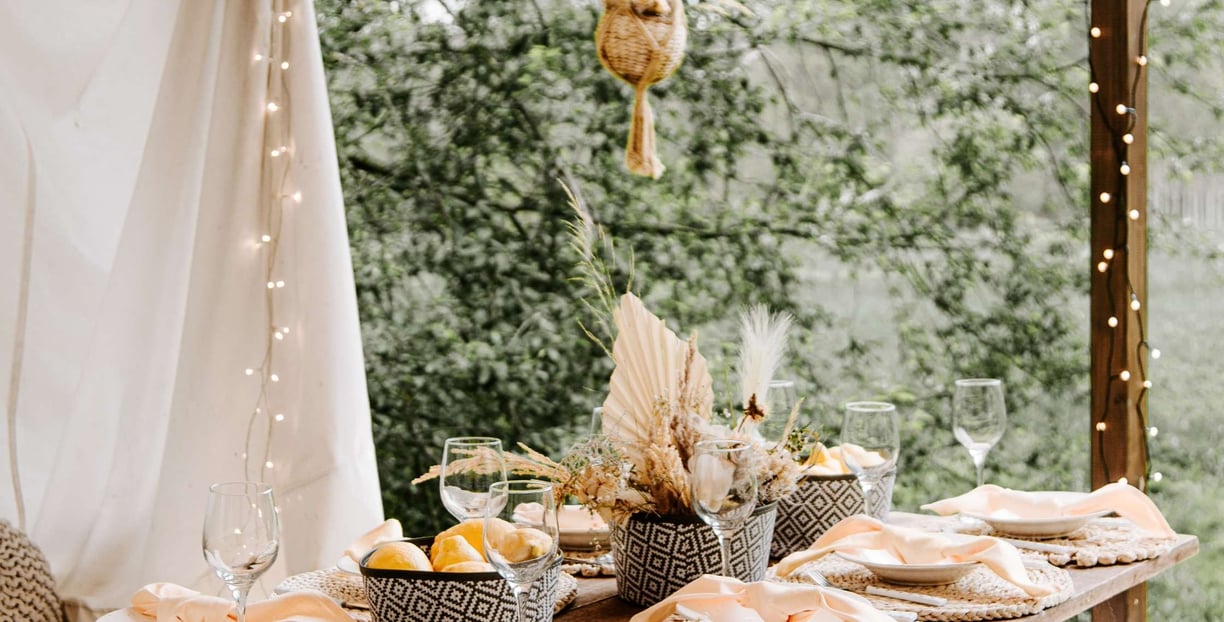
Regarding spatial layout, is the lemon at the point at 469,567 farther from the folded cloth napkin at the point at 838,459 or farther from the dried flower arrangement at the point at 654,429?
the folded cloth napkin at the point at 838,459

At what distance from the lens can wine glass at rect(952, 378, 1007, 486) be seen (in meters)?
2.04

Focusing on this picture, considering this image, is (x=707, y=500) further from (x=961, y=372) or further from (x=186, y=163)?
(x=961, y=372)

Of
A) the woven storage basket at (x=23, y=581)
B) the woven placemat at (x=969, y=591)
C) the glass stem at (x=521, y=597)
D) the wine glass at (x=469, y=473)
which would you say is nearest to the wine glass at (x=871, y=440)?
the woven placemat at (x=969, y=591)

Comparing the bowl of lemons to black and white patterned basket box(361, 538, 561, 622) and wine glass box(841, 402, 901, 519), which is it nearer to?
black and white patterned basket box(361, 538, 561, 622)

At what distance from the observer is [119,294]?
8.84 feet

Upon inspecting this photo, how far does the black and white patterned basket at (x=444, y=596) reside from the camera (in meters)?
1.37

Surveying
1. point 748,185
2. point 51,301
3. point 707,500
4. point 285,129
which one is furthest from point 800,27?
point 707,500

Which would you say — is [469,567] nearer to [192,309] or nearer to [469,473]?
[469,473]

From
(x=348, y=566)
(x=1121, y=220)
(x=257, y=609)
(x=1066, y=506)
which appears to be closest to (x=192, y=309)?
(x=348, y=566)

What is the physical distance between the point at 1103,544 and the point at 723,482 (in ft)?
2.62

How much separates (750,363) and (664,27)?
1.04 m

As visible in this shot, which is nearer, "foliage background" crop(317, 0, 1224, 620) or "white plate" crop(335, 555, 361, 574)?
"white plate" crop(335, 555, 361, 574)

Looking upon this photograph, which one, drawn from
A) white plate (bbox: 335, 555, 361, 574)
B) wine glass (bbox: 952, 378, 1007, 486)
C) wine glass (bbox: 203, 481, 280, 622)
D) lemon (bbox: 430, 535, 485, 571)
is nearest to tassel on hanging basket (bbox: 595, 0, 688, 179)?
wine glass (bbox: 952, 378, 1007, 486)

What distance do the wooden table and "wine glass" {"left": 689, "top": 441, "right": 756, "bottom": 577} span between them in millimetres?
228
